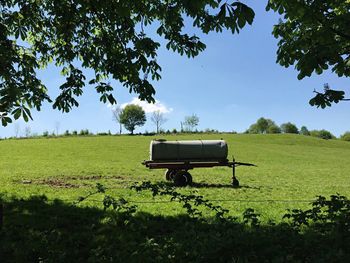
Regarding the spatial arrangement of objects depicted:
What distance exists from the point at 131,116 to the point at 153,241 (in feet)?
400

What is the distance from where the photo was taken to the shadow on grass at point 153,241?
6047 mm

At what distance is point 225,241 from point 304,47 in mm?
3677

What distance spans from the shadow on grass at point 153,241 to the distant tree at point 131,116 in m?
119

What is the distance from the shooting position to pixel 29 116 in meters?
5.17

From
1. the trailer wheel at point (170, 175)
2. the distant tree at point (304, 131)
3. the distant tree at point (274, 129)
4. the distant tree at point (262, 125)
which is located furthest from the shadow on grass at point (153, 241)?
the distant tree at point (262, 125)

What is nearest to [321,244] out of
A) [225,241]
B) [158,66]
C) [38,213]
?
[225,241]

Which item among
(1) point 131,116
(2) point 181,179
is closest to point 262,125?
(1) point 131,116

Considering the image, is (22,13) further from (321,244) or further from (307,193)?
(307,193)

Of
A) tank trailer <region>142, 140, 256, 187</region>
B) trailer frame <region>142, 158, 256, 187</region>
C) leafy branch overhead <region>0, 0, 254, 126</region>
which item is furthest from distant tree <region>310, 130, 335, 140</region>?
leafy branch overhead <region>0, 0, 254, 126</region>

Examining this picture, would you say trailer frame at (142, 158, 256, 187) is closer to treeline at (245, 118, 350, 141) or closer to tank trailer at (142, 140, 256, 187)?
tank trailer at (142, 140, 256, 187)

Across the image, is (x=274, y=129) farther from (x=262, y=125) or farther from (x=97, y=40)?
(x=97, y=40)

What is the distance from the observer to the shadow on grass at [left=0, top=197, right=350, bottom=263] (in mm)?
6047

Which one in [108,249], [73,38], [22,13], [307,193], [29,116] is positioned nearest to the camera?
[29,116]

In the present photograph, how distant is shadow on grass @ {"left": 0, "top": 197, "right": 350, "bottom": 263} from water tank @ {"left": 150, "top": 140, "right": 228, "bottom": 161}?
32.9 feet
